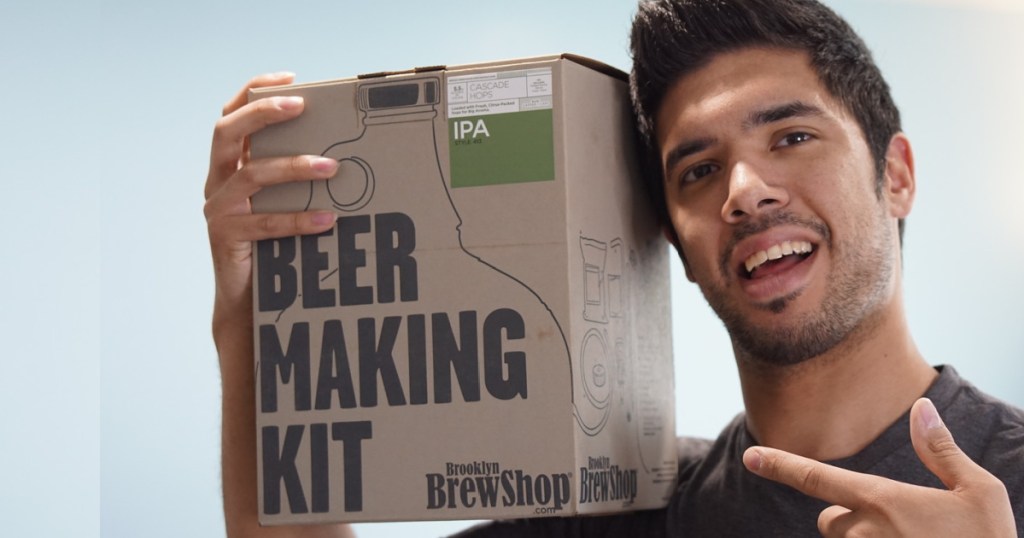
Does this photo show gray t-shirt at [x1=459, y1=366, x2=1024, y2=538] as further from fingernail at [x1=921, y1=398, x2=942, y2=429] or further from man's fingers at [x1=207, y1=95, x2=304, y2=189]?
man's fingers at [x1=207, y1=95, x2=304, y2=189]

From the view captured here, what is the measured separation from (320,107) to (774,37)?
54 cm

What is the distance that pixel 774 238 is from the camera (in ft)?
3.99

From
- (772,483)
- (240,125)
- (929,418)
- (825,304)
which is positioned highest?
(240,125)

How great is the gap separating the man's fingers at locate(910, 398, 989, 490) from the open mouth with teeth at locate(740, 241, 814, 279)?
0.96 ft

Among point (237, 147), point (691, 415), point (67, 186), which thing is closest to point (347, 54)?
point (67, 186)

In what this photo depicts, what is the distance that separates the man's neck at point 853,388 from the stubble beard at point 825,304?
24 millimetres

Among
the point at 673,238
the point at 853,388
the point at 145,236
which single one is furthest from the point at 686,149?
the point at 145,236

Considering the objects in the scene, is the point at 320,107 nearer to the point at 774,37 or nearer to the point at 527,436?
the point at 527,436

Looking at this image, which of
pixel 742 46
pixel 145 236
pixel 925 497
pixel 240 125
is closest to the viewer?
pixel 925 497

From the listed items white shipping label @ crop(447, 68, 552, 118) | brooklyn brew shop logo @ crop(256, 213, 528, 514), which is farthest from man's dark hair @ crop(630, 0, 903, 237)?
brooklyn brew shop logo @ crop(256, 213, 528, 514)

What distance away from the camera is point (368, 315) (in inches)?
44.8

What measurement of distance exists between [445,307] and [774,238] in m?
0.38

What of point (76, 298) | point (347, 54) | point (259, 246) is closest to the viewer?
point (259, 246)

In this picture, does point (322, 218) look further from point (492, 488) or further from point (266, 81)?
point (492, 488)
